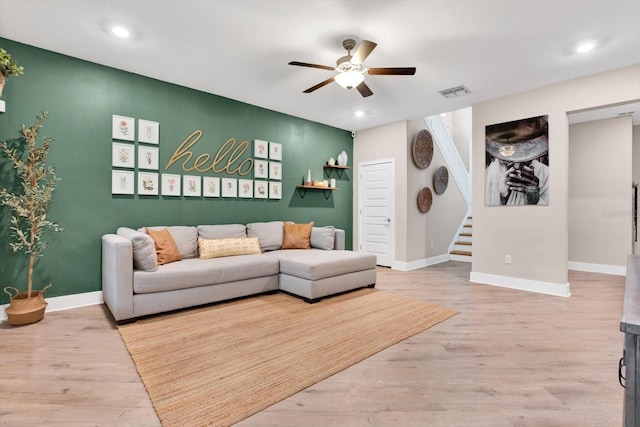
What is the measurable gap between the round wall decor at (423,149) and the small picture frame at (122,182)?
14.6 feet

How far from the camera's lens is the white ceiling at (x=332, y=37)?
249cm

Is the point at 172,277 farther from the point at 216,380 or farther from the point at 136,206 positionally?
the point at 216,380

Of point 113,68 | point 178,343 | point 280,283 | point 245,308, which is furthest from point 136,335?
point 113,68

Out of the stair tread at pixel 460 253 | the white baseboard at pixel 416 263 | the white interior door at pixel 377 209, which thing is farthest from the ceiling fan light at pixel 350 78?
the stair tread at pixel 460 253

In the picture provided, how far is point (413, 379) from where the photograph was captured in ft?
6.57

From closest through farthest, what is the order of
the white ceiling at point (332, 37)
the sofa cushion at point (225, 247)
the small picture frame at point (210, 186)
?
1. the white ceiling at point (332, 37)
2. the sofa cushion at point (225, 247)
3. the small picture frame at point (210, 186)

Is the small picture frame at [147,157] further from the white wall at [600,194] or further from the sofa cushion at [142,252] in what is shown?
the white wall at [600,194]

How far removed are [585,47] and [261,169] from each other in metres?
4.10

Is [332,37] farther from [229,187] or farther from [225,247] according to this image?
[225,247]

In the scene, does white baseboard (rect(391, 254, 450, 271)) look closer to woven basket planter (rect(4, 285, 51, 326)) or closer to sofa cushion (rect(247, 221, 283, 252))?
sofa cushion (rect(247, 221, 283, 252))

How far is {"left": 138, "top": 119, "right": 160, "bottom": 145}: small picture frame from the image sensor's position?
12.3 feet

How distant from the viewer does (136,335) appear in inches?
104

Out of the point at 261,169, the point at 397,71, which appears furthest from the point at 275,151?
the point at 397,71

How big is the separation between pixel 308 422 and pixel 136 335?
1.84m
